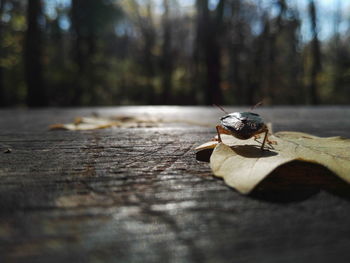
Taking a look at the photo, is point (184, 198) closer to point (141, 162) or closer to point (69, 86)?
point (141, 162)

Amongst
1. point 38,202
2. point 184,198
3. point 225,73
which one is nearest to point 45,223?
point 38,202

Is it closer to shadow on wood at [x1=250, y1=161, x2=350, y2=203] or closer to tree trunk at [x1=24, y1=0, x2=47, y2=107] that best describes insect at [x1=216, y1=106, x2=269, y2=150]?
shadow on wood at [x1=250, y1=161, x2=350, y2=203]

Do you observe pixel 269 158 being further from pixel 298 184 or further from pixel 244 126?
pixel 244 126

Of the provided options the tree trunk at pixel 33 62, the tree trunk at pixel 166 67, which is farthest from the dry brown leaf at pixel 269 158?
the tree trunk at pixel 166 67

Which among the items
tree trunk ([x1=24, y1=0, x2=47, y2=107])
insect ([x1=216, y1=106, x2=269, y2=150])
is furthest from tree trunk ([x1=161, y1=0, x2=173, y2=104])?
insect ([x1=216, y1=106, x2=269, y2=150])

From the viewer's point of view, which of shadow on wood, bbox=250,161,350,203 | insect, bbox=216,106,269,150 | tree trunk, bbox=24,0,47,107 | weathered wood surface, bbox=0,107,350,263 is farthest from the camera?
tree trunk, bbox=24,0,47,107

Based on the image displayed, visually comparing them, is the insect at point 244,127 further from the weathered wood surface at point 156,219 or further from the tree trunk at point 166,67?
the tree trunk at point 166,67
